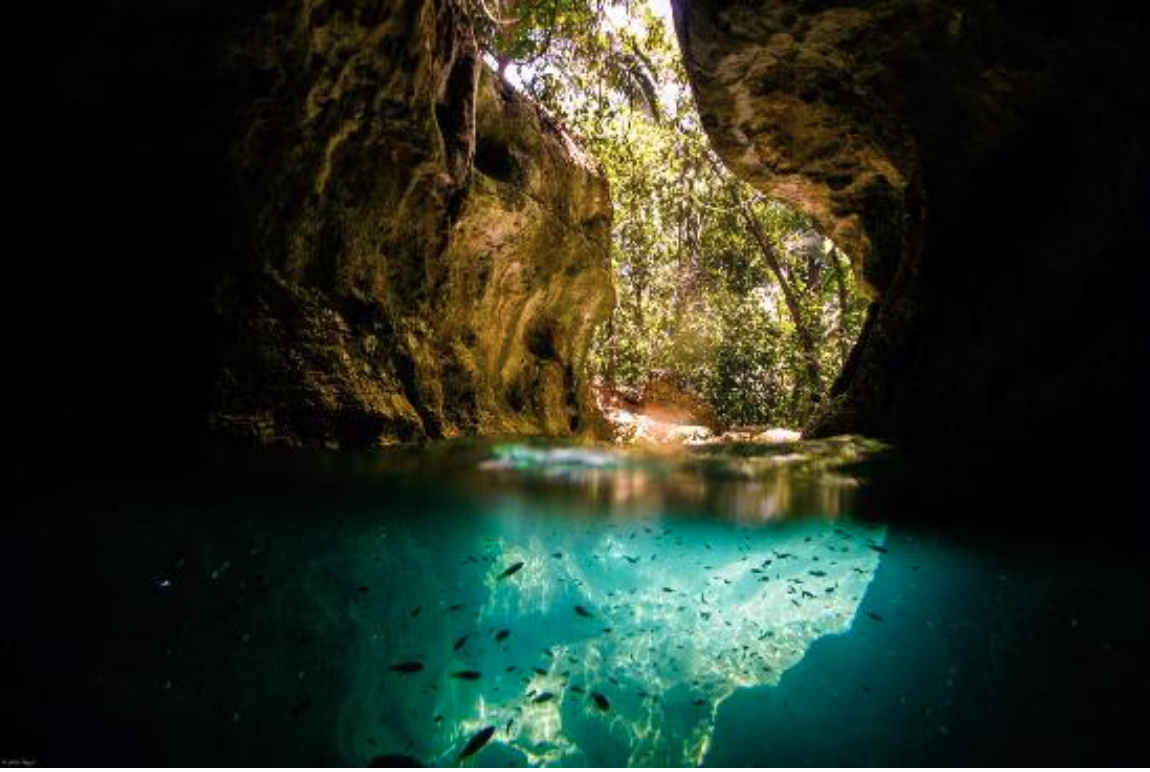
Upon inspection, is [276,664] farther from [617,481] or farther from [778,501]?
[778,501]

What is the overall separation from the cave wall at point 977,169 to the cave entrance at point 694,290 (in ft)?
19.3

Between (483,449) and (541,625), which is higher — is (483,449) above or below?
above

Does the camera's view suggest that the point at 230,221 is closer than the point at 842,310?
Yes

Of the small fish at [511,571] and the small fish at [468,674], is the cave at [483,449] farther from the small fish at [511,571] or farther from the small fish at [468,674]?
the small fish at [468,674]

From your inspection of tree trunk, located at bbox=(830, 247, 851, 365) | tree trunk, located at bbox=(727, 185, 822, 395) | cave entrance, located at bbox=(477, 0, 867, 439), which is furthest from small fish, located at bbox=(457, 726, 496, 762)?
tree trunk, located at bbox=(830, 247, 851, 365)

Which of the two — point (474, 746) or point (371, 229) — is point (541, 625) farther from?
point (371, 229)

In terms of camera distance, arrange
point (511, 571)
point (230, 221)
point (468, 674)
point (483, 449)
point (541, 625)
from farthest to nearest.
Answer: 1. point (483, 449)
2. point (230, 221)
3. point (511, 571)
4. point (541, 625)
5. point (468, 674)

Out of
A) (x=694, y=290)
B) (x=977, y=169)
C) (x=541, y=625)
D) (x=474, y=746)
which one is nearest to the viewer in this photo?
(x=474, y=746)

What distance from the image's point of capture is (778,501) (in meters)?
7.04

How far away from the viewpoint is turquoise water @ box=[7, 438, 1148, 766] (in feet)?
9.80

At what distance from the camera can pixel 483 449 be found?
7109 millimetres

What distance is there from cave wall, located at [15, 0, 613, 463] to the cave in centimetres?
3

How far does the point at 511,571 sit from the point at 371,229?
173 inches

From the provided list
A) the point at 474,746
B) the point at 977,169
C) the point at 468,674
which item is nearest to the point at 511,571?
the point at 474,746
